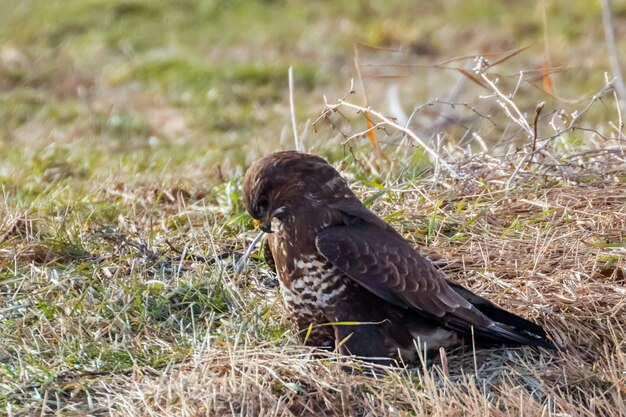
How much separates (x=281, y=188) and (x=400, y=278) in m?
0.56

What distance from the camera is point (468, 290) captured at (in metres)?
4.38

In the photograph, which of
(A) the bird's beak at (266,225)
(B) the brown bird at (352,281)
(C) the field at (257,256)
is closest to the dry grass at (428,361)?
(C) the field at (257,256)

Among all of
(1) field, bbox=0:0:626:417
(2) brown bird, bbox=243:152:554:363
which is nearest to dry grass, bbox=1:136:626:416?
(1) field, bbox=0:0:626:417

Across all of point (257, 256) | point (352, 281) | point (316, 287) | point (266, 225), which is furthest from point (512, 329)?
point (257, 256)

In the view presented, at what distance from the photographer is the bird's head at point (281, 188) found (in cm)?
423

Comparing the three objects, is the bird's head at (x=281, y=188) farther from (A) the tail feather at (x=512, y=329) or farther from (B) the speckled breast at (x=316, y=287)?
(A) the tail feather at (x=512, y=329)

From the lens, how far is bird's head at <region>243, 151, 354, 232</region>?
13.9ft

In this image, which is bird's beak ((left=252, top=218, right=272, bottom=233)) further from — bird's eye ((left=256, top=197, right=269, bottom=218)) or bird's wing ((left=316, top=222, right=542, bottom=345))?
bird's wing ((left=316, top=222, right=542, bottom=345))

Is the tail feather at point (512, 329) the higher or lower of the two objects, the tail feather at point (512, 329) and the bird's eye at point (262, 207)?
the lower

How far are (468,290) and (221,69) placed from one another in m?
6.56

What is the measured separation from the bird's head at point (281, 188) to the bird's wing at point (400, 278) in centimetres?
16

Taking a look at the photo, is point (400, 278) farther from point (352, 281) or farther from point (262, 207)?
point (262, 207)

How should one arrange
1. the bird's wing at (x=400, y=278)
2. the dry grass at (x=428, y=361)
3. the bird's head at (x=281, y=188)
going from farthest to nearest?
the bird's head at (x=281, y=188)
the bird's wing at (x=400, y=278)
the dry grass at (x=428, y=361)

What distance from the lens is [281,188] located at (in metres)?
4.23
